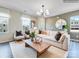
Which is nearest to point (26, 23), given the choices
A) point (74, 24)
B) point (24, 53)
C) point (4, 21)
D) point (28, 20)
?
point (28, 20)

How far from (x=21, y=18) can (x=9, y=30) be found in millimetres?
1870

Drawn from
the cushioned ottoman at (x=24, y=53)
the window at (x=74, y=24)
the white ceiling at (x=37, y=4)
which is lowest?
the cushioned ottoman at (x=24, y=53)

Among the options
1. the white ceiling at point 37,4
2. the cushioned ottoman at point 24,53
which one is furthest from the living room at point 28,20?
the cushioned ottoman at point 24,53

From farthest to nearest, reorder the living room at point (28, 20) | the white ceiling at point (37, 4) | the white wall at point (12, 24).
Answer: the white wall at point (12, 24) < the living room at point (28, 20) < the white ceiling at point (37, 4)

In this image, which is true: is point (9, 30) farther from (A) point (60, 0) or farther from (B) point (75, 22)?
(B) point (75, 22)

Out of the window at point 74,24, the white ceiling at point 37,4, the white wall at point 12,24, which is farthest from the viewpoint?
the window at point 74,24

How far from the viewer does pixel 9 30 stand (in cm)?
657

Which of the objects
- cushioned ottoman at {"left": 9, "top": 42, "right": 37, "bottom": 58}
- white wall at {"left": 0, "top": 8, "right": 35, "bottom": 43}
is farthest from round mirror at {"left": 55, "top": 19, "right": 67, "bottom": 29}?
cushioned ottoman at {"left": 9, "top": 42, "right": 37, "bottom": 58}

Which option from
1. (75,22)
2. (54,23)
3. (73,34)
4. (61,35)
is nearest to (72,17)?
(75,22)

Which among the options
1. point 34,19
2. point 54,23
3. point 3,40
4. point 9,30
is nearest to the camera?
point 3,40

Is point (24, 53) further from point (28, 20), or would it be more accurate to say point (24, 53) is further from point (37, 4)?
point (28, 20)

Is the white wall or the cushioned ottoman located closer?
the cushioned ottoman

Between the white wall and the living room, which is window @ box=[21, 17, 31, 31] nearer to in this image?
the living room

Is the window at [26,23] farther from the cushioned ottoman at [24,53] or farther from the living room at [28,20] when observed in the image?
the cushioned ottoman at [24,53]
